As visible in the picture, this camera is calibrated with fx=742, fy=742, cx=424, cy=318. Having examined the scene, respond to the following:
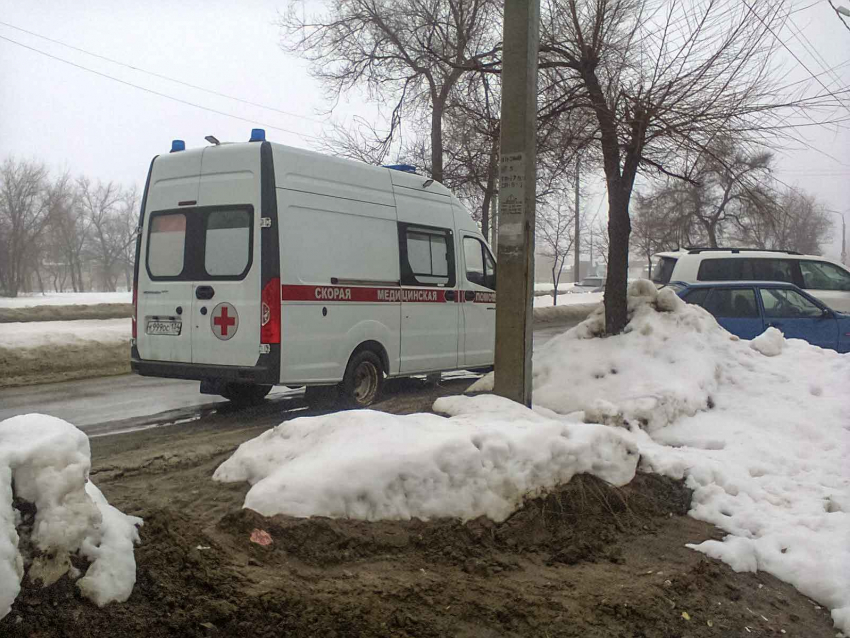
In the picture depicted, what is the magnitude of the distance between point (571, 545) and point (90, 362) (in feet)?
35.8

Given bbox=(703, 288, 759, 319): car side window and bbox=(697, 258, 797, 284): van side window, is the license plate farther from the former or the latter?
bbox=(697, 258, 797, 284): van side window

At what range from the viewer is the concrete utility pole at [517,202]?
19.6 feet

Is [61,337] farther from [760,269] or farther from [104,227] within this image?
[104,227]

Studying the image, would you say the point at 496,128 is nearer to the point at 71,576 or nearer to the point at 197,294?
the point at 197,294

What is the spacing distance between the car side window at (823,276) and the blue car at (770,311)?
343 cm

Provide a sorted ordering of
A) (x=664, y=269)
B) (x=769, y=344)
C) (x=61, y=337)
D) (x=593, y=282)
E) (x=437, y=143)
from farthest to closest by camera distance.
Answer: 1. (x=593, y=282)
2. (x=437, y=143)
3. (x=664, y=269)
4. (x=61, y=337)
5. (x=769, y=344)

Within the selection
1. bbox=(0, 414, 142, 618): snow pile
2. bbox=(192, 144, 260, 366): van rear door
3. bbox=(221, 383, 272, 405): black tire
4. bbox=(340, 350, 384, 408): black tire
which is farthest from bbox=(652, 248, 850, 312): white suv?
bbox=(0, 414, 142, 618): snow pile

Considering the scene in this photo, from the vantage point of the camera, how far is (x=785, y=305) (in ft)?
36.7

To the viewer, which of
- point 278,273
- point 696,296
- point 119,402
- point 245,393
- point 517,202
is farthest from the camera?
point 696,296

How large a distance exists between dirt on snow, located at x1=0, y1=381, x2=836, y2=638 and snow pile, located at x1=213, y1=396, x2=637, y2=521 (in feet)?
0.31

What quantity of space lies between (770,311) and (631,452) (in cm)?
754

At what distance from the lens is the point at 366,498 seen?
3.74 metres

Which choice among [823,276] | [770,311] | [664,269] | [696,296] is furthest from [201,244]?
[823,276]

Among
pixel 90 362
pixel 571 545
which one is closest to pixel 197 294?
pixel 571 545
